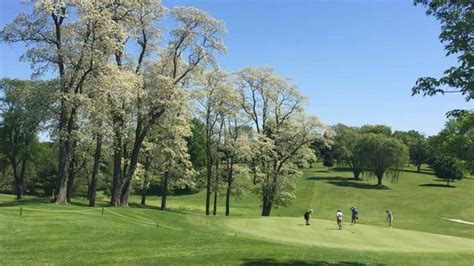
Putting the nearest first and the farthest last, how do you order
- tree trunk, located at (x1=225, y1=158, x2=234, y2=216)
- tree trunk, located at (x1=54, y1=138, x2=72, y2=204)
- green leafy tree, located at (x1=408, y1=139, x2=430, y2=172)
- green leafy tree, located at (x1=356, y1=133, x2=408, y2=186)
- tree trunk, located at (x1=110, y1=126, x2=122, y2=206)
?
tree trunk, located at (x1=54, y1=138, x2=72, y2=204) → tree trunk, located at (x1=110, y1=126, x2=122, y2=206) → tree trunk, located at (x1=225, y1=158, x2=234, y2=216) → green leafy tree, located at (x1=356, y1=133, x2=408, y2=186) → green leafy tree, located at (x1=408, y1=139, x2=430, y2=172)

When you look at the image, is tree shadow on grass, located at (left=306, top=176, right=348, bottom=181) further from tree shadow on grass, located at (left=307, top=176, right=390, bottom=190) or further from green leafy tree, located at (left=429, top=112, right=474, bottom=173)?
green leafy tree, located at (left=429, top=112, right=474, bottom=173)

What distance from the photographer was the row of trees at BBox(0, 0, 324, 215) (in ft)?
112

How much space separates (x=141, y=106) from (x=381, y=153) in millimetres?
→ 74228

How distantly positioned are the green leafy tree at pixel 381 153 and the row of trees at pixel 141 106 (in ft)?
160

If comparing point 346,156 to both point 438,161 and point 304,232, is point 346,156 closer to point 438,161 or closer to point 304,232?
point 438,161

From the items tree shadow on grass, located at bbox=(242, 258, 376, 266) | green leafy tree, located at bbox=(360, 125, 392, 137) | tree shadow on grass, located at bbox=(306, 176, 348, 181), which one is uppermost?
green leafy tree, located at bbox=(360, 125, 392, 137)

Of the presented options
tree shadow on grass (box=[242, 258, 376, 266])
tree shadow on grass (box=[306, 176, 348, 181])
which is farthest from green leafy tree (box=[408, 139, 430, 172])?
tree shadow on grass (box=[242, 258, 376, 266])

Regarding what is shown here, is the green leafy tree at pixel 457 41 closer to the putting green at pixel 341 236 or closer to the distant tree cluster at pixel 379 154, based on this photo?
the putting green at pixel 341 236

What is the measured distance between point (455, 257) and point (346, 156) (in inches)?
3835

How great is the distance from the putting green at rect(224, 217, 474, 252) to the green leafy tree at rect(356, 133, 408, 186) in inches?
2576

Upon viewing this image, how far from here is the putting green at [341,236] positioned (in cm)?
3137

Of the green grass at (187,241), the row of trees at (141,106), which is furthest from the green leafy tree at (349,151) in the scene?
the green grass at (187,241)

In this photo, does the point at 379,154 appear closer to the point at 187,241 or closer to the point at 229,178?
the point at 229,178

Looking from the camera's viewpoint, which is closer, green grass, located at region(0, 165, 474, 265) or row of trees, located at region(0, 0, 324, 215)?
green grass, located at region(0, 165, 474, 265)
